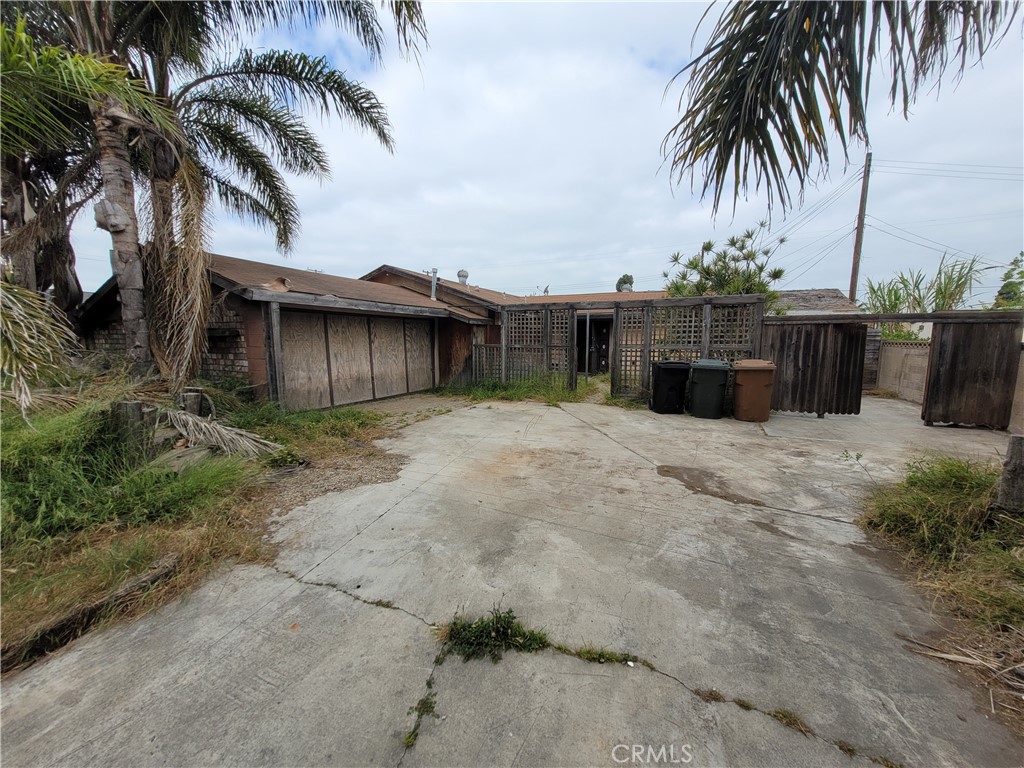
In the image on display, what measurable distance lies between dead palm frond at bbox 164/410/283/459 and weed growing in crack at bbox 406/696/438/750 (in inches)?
149

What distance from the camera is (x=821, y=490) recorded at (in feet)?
13.4

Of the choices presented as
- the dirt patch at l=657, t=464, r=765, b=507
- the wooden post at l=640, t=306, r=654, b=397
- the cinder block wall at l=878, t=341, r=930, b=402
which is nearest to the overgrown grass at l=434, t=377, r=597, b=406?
the wooden post at l=640, t=306, r=654, b=397

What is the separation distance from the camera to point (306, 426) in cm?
615

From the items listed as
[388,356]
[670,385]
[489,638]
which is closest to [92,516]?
[489,638]

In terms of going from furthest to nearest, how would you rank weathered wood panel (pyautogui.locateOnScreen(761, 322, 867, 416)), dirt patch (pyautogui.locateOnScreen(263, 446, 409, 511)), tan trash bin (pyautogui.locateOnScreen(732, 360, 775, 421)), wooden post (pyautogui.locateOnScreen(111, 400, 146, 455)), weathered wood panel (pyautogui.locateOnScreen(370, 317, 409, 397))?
weathered wood panel (pyautogui.locateOnScreen(370, 317, 409, 397)) < weathered wood panel (pyautogui.locateOnScreen(761, 322, 867, 416)) < tan trash bin (pyautogui.locateOnScreen(732, 360, 775, 421)) < dirt patch (pyautogui.locateOnScreen(263, 446, 409, 511)) < wooden post (pyautogui.locateOnScreen(111, 400, 146, 455))

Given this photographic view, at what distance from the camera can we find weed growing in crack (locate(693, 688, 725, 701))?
1.75 metres

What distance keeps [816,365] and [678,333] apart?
103 inches

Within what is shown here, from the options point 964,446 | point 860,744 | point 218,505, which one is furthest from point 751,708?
point 964,446

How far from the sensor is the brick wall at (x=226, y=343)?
711cm

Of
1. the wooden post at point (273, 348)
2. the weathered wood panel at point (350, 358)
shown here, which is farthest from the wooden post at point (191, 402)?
the weathered wood panel at point (350, 358)

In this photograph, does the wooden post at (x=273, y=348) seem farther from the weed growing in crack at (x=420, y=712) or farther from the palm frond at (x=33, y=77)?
the weed growing in crack at (x=420, y=712)

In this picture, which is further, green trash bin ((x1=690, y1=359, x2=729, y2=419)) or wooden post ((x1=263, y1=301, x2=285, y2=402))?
green trash bin ((x1=690, y1=359, x2=729, y2=419))

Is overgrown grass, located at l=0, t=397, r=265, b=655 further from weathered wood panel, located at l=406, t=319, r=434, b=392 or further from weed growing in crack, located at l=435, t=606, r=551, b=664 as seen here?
weathered wood panel, located at l=406, t=319, r=434, b=392

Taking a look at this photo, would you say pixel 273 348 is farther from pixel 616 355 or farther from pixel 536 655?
pixel 616 355
